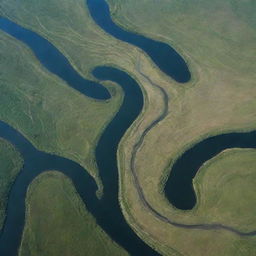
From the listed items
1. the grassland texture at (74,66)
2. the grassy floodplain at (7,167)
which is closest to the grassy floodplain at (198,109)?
the grassland texture at (74,66)

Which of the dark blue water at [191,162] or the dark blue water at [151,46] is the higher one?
the dark blue water at [151,46]

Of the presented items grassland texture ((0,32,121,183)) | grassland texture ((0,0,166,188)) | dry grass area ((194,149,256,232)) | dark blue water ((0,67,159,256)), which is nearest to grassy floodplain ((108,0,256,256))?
dry grass area ((194,149,256,232))

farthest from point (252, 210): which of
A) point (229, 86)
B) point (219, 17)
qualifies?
point (219, 17)

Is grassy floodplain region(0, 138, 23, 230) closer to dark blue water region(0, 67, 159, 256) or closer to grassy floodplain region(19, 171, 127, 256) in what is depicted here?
dark blue water region(0, 67, 159, 256)

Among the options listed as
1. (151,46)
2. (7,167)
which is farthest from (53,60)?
(7,167)

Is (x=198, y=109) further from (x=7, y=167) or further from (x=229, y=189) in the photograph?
(x=7, y=167)

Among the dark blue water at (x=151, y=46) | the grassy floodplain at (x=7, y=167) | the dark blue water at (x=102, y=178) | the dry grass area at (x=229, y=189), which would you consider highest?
the dark blue water at (x=151, y=46)

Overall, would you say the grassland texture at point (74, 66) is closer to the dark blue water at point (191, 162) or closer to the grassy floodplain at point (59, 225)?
the grassy floodplain at point (59, 225)
